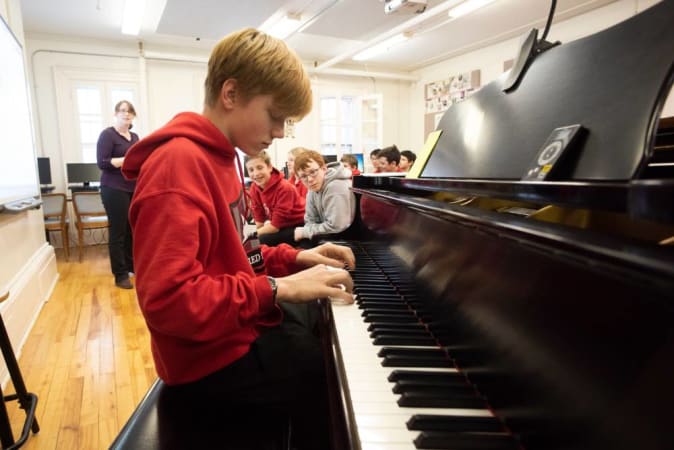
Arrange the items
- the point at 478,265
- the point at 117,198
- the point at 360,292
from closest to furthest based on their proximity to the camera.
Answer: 1. the point at 478,265
2. the point at 360,292
3. the point at 117,198

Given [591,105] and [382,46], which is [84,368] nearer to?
[591,105]

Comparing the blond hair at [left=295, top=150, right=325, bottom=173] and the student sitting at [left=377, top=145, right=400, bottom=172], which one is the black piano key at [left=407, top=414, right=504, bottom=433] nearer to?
the blond hair at [left=295, top=150, right=325, bottom=173]

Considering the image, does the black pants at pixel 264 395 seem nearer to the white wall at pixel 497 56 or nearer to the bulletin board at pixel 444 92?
the white wall at pixel 497 56

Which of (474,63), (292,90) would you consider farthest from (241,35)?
(474,63)

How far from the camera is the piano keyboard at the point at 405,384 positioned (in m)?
0.56

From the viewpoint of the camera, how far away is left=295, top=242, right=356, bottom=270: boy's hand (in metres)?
1.39

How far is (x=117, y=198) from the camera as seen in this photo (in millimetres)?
3777

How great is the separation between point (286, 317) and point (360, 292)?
14.9 inches

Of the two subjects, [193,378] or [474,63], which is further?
[474,63]

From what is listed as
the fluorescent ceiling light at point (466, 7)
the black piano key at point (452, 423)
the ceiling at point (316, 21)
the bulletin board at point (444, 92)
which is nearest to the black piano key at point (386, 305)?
the black piano key at point (452, 423)

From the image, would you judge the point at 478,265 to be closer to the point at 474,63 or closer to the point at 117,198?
the point at 117,198

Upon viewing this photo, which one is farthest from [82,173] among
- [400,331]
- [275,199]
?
[400,331]

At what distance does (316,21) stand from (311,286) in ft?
18.5

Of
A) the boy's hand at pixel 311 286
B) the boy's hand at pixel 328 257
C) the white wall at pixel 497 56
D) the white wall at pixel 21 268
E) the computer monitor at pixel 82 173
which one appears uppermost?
the white wall at pixel 497 56
